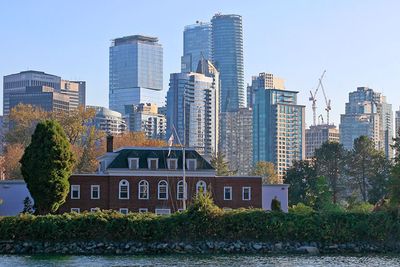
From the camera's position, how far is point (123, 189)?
86062 mm

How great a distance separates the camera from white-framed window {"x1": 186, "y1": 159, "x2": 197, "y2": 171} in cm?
8694

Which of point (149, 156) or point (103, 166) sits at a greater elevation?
point (149, 156)

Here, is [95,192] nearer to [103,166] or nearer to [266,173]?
[103,166]

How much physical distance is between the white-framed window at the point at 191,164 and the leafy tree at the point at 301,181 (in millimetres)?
27835

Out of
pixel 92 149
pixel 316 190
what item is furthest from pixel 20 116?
pixel 316 190

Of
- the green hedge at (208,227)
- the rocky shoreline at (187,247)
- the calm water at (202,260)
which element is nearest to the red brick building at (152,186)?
the green hedge at (208,227)

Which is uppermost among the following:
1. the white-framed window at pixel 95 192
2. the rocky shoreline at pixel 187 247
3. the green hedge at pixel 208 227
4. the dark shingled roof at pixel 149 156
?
the dark shingled roof at pixel 149 156

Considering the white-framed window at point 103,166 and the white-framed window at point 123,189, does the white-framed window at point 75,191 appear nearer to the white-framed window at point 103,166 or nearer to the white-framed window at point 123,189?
the white-framed window at point 123,189

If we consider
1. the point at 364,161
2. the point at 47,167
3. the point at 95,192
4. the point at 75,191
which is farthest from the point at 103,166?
the point at 364,161

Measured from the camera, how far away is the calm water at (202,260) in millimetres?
56941

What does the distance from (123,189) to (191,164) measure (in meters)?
6.57

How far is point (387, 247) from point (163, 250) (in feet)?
52.8

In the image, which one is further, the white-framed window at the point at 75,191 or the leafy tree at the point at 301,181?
the leafy tree at the point at 301,181

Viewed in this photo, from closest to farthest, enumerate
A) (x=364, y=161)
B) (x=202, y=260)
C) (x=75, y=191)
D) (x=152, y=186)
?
1. (x=202, y=260)
2. (x=75, y=191)
3. (x=152, y=186)
4. (x=364, y=161)
